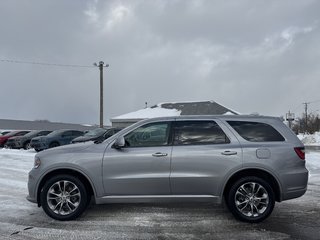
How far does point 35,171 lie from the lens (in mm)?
6480

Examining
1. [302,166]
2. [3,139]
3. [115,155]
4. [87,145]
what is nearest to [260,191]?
[302,166]

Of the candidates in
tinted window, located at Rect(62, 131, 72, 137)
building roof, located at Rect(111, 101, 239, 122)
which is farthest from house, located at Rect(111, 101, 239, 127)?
tinted window, located at Rect(62, 131, 72, 137)

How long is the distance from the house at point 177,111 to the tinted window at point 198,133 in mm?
30815

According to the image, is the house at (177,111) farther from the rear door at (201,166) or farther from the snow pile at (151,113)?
the rear door at (201,166)

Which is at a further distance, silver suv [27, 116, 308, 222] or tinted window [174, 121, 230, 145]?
tinted window [174, 121, 230, 145]

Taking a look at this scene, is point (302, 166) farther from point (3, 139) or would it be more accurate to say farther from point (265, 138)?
point (3, 139)

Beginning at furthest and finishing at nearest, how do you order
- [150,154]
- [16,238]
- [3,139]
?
1. [3,139]
2. [150,154]
3. [16,238]

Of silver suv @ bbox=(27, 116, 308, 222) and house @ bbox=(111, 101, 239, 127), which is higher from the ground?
house @ bbox=(111, 101, 239, 127)

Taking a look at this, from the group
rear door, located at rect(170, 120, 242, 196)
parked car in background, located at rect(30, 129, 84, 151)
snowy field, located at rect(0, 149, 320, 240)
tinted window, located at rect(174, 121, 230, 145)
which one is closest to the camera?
snowy field, located at rect(0, 149, 320, 240)

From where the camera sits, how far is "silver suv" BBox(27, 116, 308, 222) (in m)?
6.26

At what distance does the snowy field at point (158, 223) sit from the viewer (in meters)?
5.62

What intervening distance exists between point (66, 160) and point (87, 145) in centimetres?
44

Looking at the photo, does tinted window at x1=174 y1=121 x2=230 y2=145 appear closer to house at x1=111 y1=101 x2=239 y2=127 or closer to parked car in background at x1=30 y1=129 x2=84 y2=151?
parked car in background at x1=30 y1=129 x2=84 y2=151

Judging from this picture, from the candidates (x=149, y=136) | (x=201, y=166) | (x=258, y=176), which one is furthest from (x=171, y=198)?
(x=258, y=176)
